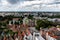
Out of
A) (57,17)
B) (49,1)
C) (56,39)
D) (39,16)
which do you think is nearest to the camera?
(56,39)

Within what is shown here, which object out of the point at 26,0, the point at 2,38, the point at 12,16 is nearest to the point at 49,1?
the point at 26,0

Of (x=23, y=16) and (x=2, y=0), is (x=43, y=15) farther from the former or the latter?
(x=2, y=0)

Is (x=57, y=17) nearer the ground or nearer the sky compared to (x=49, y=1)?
nearer the ground

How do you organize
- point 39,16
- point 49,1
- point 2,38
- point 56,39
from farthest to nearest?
point 39,16 → point 49,1 → point 2,38 → point 56,39

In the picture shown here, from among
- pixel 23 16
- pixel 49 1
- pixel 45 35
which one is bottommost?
pixel 23 16

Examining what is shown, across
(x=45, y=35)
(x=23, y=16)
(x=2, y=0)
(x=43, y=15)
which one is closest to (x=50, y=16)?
(x=43, y=15)

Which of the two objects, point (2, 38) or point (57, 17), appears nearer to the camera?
point (2, 38)

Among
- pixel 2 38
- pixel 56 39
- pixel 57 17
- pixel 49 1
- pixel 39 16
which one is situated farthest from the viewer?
pixel 39 16

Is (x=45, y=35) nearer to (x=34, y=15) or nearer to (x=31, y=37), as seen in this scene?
(x=31, y=37)

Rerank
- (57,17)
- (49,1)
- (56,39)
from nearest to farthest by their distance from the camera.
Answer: (56,39) < (49,1) < (57,17)
